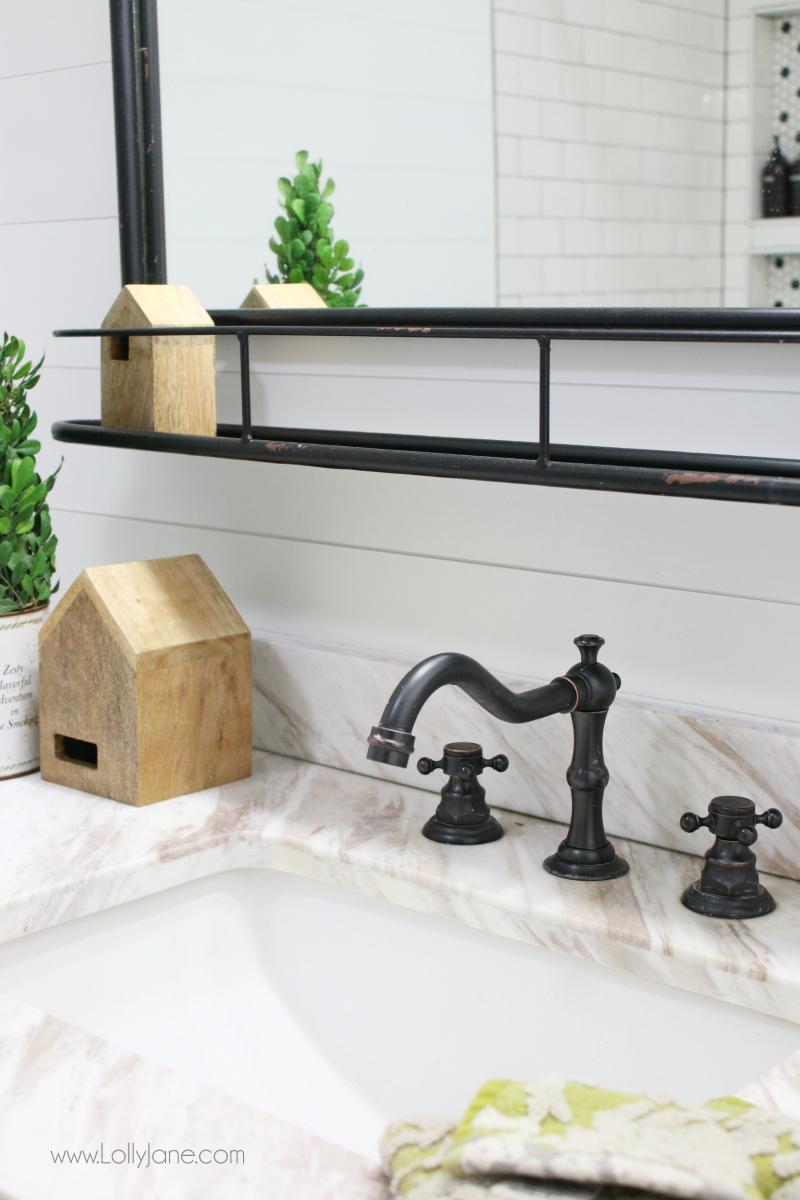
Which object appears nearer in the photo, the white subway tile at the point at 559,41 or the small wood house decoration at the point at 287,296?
the white subway tile at the point at 559,41

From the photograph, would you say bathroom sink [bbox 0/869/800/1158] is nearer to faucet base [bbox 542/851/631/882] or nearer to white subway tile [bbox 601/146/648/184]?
faucet base [bbox 542/851/631/882]

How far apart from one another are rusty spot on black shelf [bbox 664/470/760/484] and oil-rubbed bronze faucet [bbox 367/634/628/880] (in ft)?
0.63

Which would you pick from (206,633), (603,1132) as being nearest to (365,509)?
(206,633)

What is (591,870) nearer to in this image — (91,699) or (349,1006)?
(349,1006)

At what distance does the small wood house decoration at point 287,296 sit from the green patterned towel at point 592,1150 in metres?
0.75

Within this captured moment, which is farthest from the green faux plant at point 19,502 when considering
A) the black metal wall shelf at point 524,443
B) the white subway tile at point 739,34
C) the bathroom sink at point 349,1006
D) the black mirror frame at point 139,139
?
the white subway tile at point 739,34

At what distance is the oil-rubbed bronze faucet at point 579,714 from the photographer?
0.84 meters

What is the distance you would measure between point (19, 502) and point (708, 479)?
0.68m

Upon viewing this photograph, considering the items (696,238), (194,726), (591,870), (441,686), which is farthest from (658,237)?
(194,726)

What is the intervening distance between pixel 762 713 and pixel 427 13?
0.64 m

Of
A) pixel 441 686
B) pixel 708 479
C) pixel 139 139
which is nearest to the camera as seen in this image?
pixel 708 479

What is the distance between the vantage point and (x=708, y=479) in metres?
0.73

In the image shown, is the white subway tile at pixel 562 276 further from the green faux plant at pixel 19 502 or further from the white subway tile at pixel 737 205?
the green faux plant at pixel 19 502

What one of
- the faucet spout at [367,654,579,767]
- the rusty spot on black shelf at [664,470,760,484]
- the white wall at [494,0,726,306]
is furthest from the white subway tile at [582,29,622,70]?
the faucet spout at [367,654,579,767]
